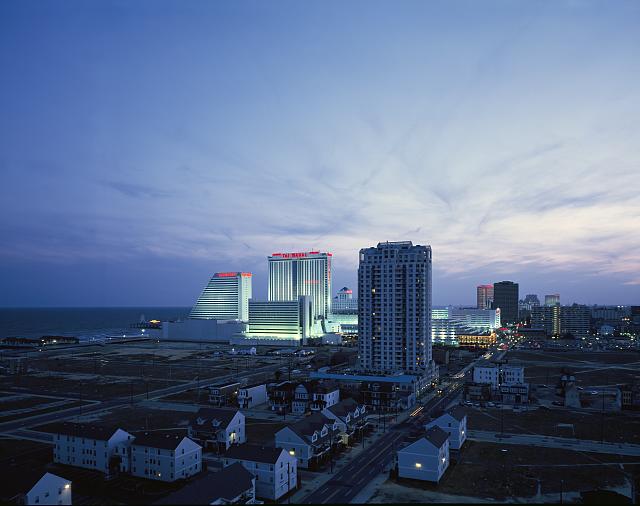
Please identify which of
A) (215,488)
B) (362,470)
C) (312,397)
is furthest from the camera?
(312,397)

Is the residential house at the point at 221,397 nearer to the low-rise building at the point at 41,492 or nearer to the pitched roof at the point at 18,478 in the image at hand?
the pitched roof at the point at 18,478

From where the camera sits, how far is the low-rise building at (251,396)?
92.3m

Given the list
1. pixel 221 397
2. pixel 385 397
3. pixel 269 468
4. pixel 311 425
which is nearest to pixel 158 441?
pixel 269 468

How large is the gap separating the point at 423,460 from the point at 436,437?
11.0 feet

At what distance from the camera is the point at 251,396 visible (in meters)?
93.3

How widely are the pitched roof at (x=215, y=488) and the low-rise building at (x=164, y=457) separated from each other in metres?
10.4

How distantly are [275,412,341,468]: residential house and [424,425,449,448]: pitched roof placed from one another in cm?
1298

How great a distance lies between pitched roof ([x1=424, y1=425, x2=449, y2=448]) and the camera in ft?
174

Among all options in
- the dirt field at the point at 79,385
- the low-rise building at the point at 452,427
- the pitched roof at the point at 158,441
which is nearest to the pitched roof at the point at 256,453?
the pitched roof at the point at 158,441

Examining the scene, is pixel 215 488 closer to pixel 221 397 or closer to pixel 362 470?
pixel 362 470

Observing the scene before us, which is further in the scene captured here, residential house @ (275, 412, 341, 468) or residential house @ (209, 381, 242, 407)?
residential house @ (209, 381, 242, 407)

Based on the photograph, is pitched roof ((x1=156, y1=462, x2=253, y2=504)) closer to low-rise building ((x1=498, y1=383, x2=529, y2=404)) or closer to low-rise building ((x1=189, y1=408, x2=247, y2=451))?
low-rise building ((x1=189, y1=408, x2=247, y2=451))

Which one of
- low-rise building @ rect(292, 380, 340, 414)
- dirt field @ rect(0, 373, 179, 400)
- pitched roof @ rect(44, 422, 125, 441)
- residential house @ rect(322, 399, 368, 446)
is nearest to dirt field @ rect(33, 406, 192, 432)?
pitched roof @ rect(44, 422, 125, 441)

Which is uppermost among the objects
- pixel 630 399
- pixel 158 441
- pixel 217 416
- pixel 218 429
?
pixel 158 441
